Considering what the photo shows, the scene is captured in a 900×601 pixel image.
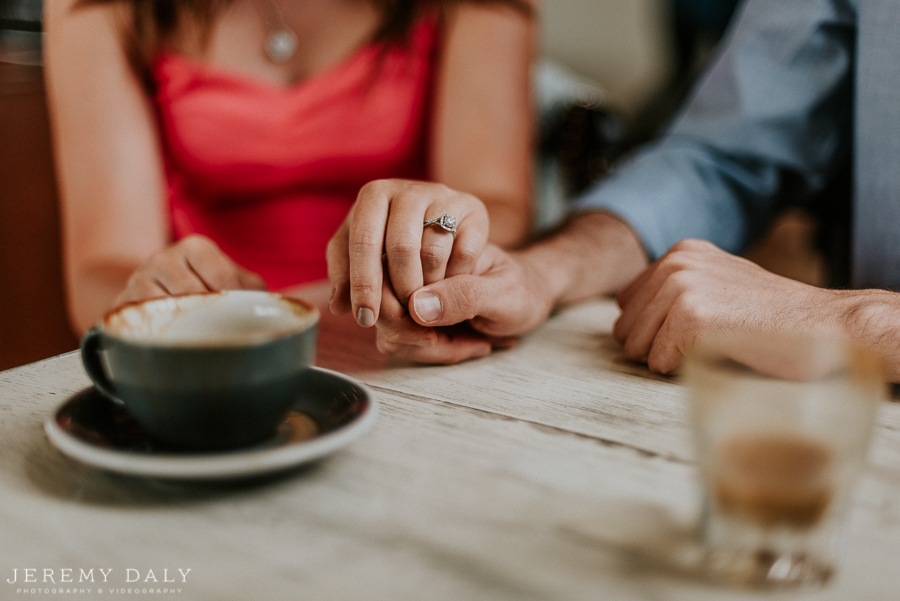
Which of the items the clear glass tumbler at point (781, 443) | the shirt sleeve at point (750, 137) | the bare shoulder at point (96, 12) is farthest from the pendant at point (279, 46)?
the clear glass tumbler at point (781, 443)

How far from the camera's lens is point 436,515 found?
1.21 ft

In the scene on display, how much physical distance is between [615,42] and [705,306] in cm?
308

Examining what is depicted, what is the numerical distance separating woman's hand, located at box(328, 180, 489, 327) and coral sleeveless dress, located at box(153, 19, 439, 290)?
59cm

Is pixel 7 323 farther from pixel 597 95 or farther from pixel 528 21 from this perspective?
pixel 597 95

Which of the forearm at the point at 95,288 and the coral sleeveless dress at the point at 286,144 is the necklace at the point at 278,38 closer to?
the coral sleeveless dress at the point at 286,144

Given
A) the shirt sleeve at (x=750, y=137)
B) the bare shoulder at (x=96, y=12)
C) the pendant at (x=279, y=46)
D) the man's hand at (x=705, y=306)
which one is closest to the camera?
the man's hand at (x=705, y=306)

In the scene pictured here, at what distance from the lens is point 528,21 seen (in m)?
1.14

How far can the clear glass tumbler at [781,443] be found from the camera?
30cm

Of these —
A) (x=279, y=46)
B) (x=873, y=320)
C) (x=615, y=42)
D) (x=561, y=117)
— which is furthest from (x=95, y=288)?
(x=615, y=42)

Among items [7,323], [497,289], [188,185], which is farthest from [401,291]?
[7,323]

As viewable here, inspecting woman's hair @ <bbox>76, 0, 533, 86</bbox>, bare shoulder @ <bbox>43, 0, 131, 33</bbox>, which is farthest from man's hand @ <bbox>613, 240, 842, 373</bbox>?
bare shoulder @ <bbox>43, 0, 131, 33</bbox>

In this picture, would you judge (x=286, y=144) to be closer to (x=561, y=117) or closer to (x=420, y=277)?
(x=420, y=277)

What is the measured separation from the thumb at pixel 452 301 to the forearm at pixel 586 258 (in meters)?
0.12

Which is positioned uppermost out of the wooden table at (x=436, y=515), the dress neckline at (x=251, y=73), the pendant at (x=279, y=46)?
the pendant at (x=279, y=46)
